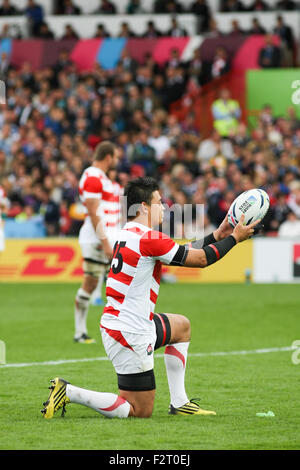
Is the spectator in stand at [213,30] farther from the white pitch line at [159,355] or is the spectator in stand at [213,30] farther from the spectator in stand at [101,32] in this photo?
the white pitch line at [159,355]

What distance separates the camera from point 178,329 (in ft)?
23.7

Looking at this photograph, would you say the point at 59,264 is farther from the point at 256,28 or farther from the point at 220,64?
the point at 256,28

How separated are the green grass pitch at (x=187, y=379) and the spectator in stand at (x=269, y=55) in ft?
33.3

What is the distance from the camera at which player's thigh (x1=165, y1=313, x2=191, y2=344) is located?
7.21 metres

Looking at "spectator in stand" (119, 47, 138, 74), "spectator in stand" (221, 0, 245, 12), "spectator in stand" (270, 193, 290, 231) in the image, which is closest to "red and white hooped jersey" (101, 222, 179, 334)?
"spectator in stand" (270, 193, 290, 231)

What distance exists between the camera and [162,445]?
593 centimetres

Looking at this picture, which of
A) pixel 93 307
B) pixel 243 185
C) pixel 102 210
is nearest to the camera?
pixel 102 210

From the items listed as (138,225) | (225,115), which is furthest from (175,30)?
(138,225)

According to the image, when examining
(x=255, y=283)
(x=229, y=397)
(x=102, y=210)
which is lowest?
(x=255, y=283)

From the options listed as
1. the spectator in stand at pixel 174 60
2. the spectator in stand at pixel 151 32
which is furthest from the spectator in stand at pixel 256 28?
the spectator in stand at pixel 151 32

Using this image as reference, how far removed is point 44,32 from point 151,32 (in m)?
3.28
